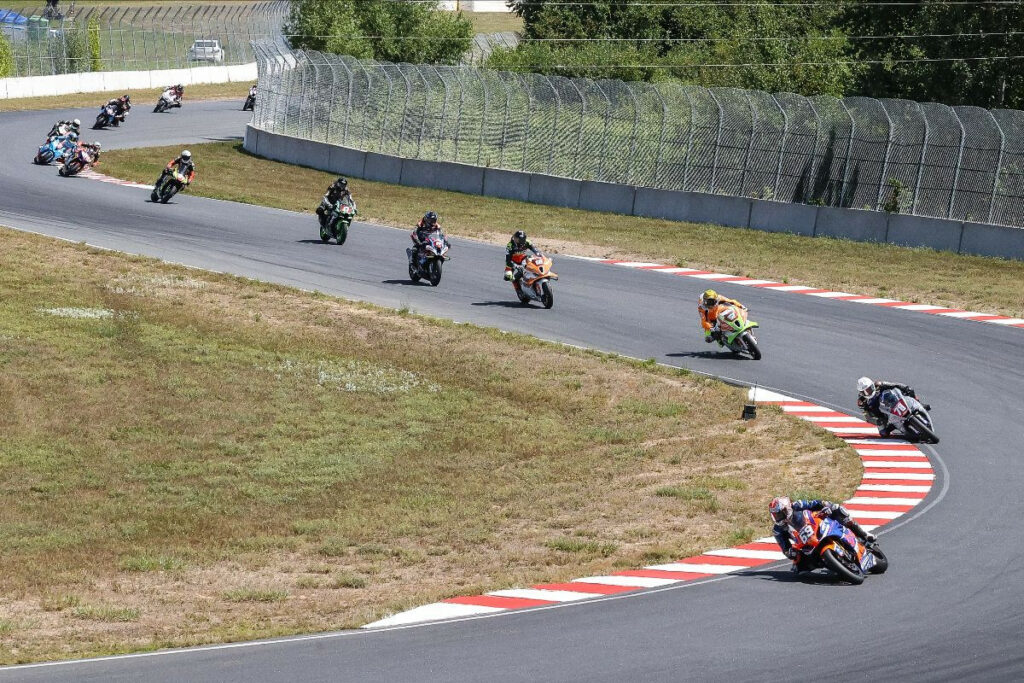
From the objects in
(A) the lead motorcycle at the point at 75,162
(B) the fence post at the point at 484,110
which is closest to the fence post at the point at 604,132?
(B) the fence post at the point at 484,110

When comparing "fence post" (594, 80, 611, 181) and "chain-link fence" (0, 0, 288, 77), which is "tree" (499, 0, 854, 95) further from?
"chain-link fence" (0, 0, 288, 77)

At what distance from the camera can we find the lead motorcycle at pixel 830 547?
14242 millimetres

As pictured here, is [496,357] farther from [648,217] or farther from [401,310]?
[648,217]

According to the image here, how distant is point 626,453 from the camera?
21.8 m

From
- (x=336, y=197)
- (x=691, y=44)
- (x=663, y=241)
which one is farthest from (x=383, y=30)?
(x=336, y=197)

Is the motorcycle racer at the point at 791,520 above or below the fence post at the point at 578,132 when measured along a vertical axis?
below

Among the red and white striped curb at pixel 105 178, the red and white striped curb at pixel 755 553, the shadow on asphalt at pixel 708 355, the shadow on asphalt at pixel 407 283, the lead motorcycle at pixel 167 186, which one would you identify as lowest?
the red and white striped curb at pixel 755 553

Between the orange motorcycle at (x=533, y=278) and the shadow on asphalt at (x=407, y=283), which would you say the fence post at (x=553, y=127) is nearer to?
the shadow on asphalt at (x=407, y=283)

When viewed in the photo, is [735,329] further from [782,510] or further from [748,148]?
[748,148]

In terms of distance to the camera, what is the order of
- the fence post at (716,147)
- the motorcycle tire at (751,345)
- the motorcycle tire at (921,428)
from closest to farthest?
the motorcycle tire at (921,428) < the motorcycle tire at (751,345) < the fence post at (716,147)

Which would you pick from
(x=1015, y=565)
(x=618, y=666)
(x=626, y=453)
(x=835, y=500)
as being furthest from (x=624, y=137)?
(x=618, y=666)

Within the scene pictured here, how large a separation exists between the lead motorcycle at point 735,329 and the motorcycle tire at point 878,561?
1155 cm

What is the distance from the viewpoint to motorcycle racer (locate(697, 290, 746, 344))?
85.5 feet

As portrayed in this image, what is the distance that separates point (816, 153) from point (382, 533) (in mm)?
24630
